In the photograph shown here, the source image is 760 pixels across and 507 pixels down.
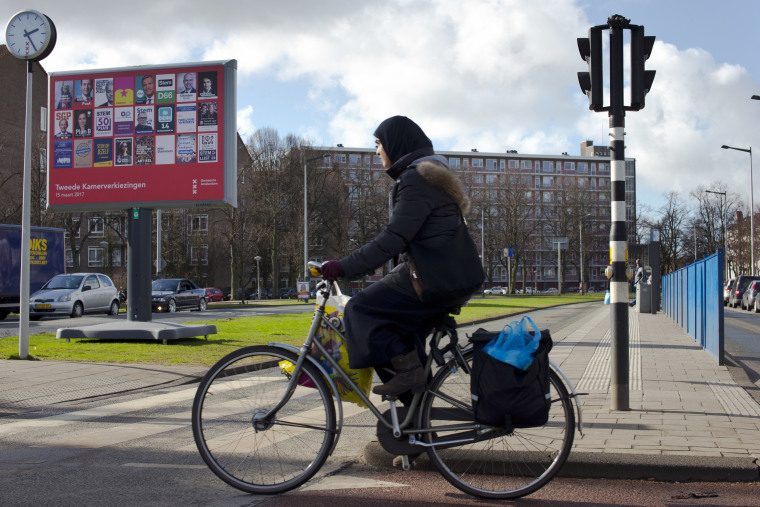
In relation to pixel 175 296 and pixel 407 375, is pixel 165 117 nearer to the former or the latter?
pixel 407 375

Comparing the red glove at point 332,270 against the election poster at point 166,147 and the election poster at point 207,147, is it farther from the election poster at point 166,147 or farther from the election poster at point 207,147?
the election poster at point 166,147

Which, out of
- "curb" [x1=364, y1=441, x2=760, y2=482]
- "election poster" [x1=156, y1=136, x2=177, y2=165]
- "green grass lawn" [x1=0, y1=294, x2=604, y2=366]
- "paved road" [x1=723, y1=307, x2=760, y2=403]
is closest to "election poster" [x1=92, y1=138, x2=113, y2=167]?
"election poster" [x1=156, y1=136, x2=177, y2=165]

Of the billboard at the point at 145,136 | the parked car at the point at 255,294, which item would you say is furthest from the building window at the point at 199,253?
the billboard at the point at 145,136

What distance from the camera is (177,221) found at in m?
59.0

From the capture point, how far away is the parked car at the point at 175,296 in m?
30.7

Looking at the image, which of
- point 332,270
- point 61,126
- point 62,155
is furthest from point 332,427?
point 61,126

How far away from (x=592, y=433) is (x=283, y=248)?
55.9 m

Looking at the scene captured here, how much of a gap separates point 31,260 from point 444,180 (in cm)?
2607

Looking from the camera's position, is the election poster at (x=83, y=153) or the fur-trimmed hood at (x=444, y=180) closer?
the fur-trimmed hood at (x=444, y=180)

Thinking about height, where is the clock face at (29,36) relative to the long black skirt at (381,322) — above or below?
above

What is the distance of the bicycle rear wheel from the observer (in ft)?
12.1

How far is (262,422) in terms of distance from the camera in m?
3.89

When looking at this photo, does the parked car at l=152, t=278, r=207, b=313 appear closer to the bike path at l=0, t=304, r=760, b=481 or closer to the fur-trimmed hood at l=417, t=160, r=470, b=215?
the bike path at l=0, t=304, r=760, b=481

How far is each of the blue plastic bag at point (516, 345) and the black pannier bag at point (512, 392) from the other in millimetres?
24
